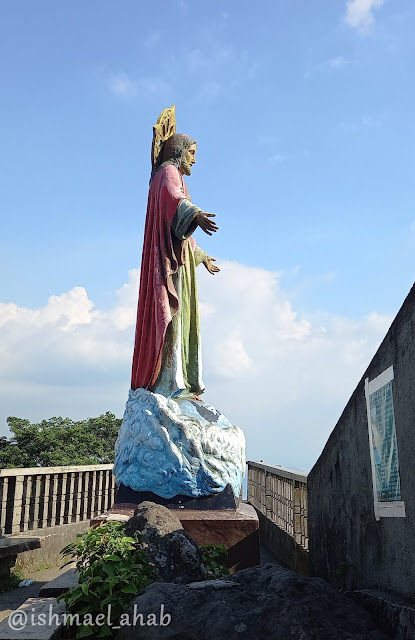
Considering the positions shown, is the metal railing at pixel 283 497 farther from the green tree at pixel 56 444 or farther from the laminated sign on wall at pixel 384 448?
the green tree at pixel 56 444

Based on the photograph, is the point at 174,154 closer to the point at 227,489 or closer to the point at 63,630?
the point at 227,489

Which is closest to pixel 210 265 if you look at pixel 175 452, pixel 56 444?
pixel 175 452

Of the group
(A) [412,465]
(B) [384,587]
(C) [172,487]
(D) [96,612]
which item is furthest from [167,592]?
(C) [172,487]

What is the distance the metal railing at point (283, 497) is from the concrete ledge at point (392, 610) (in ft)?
10.2

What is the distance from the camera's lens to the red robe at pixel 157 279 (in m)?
6.95

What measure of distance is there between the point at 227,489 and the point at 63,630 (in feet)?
8.80

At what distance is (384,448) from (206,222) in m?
3.80

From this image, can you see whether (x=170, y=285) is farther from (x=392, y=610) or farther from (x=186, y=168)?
(x=392, y=610)

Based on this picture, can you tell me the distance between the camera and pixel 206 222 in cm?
662

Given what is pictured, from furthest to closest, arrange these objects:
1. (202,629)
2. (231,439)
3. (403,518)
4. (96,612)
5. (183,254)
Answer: (183,254) < (231,439) < (96,612) < (403,518) < (202,629)

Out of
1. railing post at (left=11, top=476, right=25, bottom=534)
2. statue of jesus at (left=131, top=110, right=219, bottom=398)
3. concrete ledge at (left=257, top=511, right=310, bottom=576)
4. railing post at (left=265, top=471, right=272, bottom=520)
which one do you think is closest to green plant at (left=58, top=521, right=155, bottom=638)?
concrete ledge at (left=257, top=511, right=310, bottom=576)

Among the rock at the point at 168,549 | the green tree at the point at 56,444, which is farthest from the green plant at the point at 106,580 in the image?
the green tree at the point at 56,444

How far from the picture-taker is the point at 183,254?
24.2 ft

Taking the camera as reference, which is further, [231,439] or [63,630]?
[231,439]
